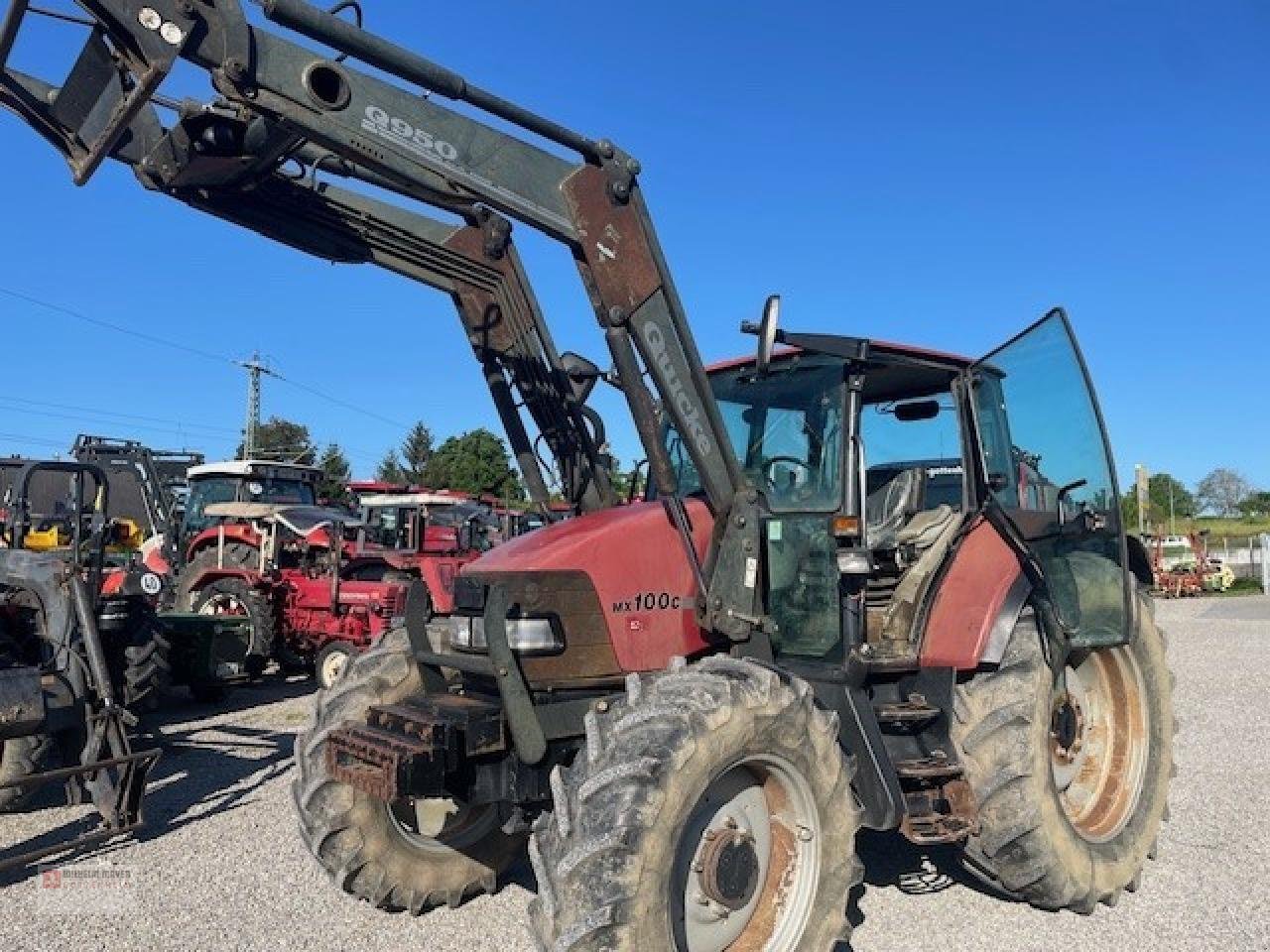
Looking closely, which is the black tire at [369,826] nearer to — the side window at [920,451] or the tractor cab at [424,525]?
the side window at [920,451]

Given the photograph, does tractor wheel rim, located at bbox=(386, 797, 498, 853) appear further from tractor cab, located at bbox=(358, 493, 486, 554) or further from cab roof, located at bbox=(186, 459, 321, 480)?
cab roof, located at bbox=(186, 459, 321, 480)

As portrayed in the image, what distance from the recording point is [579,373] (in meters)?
4.75

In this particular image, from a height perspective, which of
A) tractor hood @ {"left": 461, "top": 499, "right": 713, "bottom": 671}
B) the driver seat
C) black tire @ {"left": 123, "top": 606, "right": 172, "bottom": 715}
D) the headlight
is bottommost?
black tire @ {"left": 123, "top": 606, "right": 172, "bottom": 715}

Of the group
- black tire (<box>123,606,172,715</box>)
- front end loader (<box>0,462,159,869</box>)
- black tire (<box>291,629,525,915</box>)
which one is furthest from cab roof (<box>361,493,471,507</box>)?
black tire (<box>291,629,525,915</box>)

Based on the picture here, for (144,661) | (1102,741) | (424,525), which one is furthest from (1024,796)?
(424,525)

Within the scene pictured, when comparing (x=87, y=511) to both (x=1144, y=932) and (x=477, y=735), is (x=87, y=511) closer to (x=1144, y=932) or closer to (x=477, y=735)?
(x=477, y=735)

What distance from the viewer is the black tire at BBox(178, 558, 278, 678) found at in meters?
10.7

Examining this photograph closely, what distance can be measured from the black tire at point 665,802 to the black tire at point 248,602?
8228 mm

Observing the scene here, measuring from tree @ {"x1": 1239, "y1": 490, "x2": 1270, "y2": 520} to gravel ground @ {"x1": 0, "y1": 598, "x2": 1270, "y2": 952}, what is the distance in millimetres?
78050

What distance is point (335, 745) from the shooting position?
3848 mm

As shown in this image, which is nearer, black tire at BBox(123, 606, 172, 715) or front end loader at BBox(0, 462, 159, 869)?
front end loader at BBox(0, 462, 159, 869)

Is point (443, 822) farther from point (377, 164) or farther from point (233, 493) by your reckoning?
point (233, 493)

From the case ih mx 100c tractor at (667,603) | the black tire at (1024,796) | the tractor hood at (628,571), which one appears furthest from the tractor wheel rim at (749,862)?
the black tire at (1024,796)

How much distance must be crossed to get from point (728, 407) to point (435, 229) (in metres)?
1.56
